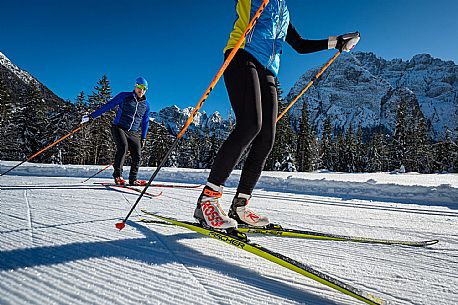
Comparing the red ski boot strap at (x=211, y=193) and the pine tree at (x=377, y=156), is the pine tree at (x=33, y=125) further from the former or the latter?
the pine tree at (x=377, y=156)

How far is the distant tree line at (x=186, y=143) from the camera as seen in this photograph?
3406cm

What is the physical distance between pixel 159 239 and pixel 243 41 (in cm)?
163

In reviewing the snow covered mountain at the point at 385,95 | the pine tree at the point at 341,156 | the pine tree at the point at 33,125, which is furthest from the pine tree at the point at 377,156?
the snow covered mountain at the point at 385,95

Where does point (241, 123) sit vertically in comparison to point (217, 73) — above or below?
below

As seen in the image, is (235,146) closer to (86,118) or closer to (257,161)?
(257,161)

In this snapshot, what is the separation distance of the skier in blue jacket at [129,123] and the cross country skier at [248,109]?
407 centimetres

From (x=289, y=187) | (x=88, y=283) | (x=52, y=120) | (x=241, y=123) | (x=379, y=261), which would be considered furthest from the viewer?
(x=52, y=120)

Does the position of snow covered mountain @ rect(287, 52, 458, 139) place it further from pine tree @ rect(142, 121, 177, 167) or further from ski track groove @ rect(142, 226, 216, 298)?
ski track groove @ rect(142, 226, 216, 298)

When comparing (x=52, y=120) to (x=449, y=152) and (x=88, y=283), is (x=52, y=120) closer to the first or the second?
(x=88, y=283)

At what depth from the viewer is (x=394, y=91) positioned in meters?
173

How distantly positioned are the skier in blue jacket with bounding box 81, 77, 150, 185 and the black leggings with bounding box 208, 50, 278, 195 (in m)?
4.09

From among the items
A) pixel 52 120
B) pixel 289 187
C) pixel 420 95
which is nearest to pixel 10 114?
pixel 52 120

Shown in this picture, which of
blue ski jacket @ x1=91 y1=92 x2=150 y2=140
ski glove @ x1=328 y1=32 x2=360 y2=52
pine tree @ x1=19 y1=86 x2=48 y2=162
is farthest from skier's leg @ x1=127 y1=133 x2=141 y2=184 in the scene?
pine tree @ x1=19 y1=86 x2=48 y2=162

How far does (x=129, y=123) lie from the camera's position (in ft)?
19.4
